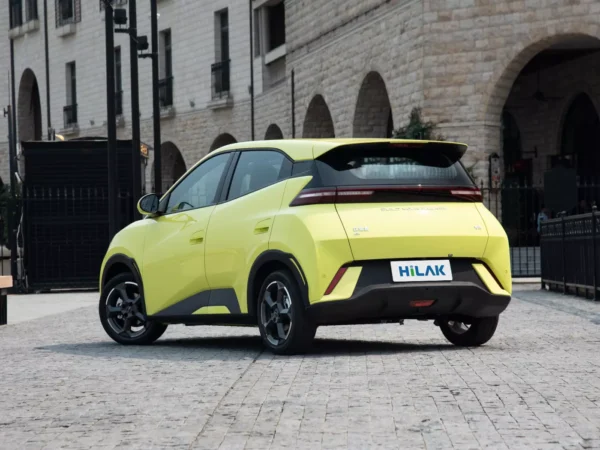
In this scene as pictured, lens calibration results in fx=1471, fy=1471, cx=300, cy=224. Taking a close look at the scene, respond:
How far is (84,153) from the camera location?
26.5 metres

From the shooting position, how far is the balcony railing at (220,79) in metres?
49.5

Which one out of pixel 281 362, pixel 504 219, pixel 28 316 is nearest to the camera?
pixel 281 362

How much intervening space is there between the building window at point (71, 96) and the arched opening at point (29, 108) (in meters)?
4.72

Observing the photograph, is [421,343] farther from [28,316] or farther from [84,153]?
[84,153]

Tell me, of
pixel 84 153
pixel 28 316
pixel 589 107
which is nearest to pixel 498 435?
pixel 28 316

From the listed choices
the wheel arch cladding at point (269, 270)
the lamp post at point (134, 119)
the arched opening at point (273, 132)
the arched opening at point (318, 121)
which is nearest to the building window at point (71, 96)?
the arched opening at point (273, 132)

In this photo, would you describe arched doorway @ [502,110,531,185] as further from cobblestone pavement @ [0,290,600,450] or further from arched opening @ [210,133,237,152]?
cobblestone pavement @ [0,290,600,450]

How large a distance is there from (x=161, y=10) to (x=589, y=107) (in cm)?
2067

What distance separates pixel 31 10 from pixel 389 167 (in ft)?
185

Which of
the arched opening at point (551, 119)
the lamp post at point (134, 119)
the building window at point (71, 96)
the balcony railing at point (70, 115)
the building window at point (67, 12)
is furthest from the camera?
the building window at point (71, 96)

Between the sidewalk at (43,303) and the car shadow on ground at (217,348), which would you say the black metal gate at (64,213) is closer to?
the sidewalk at (43,303)

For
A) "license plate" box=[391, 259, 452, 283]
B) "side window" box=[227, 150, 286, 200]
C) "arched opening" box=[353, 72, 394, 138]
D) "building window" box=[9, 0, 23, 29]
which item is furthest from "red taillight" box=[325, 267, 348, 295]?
"building window" box=[9, 0, 23, 29]

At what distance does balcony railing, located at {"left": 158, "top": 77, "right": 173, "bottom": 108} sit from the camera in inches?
2100

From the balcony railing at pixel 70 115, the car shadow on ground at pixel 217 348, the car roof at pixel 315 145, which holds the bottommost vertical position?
the car shadow on ground at pixel 217 348
